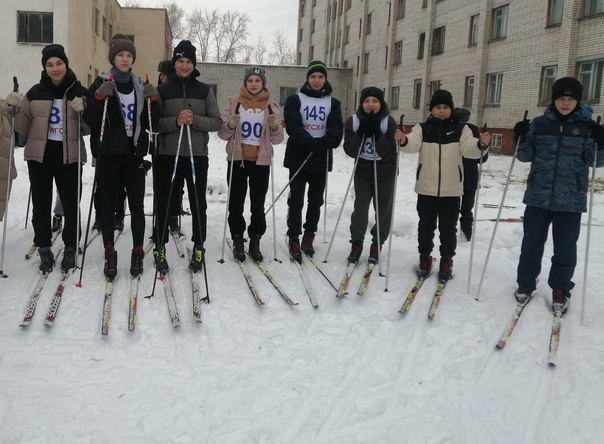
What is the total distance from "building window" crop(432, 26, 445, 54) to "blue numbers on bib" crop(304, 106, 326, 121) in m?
20.8

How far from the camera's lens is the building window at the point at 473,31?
70.2 ft

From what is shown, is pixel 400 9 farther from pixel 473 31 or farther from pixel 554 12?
pixel 554 12

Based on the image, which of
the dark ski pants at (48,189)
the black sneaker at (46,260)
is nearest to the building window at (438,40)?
the dark ski pants at (48,189)

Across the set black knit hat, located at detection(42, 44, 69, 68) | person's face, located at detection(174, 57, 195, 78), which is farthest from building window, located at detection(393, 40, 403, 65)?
black knit hat, located at detection(42, 44, 69, 68)

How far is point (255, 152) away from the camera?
5.08 meters

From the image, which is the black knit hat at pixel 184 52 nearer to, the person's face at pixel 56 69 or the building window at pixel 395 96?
the person's face at pixel 56 69

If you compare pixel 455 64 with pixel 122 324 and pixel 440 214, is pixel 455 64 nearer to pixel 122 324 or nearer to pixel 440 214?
pixel 440 214

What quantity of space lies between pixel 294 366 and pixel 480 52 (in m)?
20.4

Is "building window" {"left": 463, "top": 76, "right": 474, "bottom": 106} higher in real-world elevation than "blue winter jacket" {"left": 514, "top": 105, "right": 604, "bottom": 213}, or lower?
higher

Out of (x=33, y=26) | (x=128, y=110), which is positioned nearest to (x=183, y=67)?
(x=128, y=110)

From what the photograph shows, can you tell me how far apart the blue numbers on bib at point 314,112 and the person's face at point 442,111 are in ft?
3.78

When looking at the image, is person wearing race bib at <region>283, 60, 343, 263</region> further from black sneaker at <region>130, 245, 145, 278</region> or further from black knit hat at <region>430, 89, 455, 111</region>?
black sneaker at <region>130, 245, 145, 278</region>

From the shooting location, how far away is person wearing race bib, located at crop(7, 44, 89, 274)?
14.7 feet

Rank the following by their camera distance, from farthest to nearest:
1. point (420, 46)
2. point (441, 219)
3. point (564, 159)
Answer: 1. point (420, 46)
2. point (441, 219)
3. point (564, 159)
